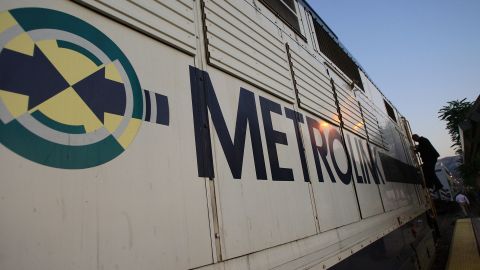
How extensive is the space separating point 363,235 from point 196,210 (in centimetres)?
197

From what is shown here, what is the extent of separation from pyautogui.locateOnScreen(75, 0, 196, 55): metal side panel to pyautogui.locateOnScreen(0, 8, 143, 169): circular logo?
0.14 meters

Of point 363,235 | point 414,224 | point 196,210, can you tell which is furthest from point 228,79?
point 414,224

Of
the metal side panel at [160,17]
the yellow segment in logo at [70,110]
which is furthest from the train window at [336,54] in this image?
the yellow segment in logo at [70,110]

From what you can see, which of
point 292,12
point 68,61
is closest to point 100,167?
point 68,61

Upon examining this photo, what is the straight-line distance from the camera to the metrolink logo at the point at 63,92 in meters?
0.82

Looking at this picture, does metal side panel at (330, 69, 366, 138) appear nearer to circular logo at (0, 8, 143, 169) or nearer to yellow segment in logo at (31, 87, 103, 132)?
circular logo at (0, 8, 143, 169)

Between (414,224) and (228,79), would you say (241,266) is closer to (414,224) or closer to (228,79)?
(228,79)

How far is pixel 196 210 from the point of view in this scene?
121cm

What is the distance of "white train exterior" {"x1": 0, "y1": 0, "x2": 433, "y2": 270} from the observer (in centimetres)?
82

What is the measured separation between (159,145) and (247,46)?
110 cm

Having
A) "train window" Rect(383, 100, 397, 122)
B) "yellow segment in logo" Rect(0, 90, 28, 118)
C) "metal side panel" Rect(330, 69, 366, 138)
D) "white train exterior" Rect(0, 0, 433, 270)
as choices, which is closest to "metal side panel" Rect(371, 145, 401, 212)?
"metal side panel" Rect(330, 69, 366, 138)

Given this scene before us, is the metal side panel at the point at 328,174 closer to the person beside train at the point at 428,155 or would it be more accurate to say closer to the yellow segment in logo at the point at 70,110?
the yellow segment in logo at the point at 70,110

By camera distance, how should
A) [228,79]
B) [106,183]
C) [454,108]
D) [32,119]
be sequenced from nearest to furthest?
[32,119] → [106,183] → [228,79] → [454,108]

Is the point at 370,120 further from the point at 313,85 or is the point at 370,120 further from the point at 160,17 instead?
the point at 160,17
